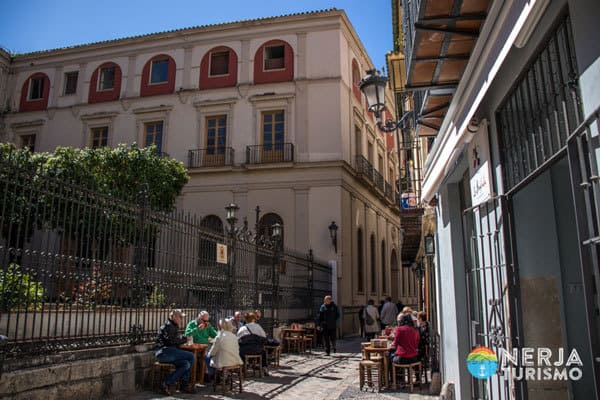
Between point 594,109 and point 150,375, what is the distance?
7.95m

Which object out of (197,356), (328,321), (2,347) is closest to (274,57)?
(328,321)

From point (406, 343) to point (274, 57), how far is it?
18.6 metres

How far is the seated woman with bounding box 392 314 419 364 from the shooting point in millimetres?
9156

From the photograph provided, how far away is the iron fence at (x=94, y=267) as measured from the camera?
6.55 m

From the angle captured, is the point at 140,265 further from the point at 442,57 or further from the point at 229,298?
the point at 442,57

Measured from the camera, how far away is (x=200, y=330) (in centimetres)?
1005

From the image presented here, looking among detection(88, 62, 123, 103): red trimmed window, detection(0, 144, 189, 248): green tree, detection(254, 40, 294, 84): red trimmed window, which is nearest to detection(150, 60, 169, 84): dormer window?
detection(88, 62, 123, 103): red trimmed window

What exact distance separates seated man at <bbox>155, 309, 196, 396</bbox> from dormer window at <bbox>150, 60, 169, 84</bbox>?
1959 centimetres

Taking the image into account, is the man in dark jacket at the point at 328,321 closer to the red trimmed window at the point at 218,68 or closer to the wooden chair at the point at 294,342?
the wooden chair at the point at 294,342

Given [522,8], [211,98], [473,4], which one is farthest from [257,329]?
[211,98]

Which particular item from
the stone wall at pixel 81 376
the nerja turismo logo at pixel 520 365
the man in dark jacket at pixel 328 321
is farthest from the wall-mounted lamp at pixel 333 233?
the nerja turismo logo at pixel 520 365

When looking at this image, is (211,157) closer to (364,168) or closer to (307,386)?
(364,168)

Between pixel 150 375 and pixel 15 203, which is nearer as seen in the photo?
pixel 15 203

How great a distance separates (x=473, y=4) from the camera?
4.92 metres
